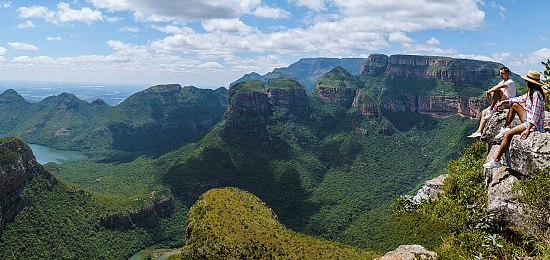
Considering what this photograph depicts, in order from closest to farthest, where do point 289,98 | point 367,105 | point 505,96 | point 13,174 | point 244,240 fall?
point 505,96
point 244,240
point 13,174
point 367,105
point 289,98

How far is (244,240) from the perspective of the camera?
41031mm

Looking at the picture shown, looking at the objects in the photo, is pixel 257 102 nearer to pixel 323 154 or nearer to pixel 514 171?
pixel 323 154

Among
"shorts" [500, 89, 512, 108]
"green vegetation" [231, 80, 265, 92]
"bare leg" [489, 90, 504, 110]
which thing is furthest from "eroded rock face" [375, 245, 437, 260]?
"green vegetation" [231, 80, 265, 92]

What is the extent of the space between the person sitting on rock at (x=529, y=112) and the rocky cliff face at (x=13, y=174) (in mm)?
95528

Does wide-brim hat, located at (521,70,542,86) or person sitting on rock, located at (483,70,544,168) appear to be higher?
wide-brim hat, located at (521,70,542,86)

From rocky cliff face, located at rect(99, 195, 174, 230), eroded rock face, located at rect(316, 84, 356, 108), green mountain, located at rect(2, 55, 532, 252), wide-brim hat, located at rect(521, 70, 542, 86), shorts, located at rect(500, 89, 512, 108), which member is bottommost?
rocky cliff face, located at rect(99, 195, 174, 230)

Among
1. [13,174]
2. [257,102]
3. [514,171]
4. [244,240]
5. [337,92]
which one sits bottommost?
[244,240]

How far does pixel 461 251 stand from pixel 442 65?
200702 mm

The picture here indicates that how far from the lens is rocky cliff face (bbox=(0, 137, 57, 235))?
67562mm

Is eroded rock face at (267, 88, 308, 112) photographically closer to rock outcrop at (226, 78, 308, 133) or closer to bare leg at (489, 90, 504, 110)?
rock outcrop at (226, 78, 308, 133)

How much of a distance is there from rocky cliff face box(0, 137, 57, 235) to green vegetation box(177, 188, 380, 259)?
5528 centimetres

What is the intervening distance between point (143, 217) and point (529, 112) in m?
110

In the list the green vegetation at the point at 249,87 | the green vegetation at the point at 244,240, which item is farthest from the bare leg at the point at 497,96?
the green vegetation at the point at 249,87

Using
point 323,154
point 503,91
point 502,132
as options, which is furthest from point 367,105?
point 502,132
